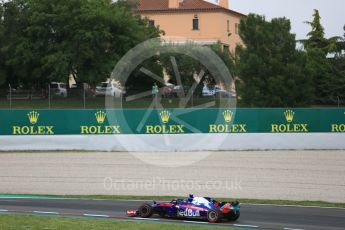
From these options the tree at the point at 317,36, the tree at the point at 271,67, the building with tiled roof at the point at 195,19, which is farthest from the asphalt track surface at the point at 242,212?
the building with tiled roof at the point at 195,19

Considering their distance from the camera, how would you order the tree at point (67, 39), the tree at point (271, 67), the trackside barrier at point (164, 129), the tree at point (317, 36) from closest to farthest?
the trackside barrier at point (164, 129) → the tree at point (271, 67) → the tree at point (67, 39) → the tree at point (317, 36)

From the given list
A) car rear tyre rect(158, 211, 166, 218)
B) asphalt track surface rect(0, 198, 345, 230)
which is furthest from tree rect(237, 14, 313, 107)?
car rear tyre rect(158, 211, 166, 218)

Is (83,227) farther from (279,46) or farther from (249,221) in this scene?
(279,46)

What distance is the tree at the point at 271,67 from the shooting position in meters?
44.3

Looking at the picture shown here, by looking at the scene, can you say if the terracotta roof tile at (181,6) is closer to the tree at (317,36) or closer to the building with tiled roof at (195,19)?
the building with tiled roof at (195,19)

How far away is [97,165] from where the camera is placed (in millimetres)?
28516

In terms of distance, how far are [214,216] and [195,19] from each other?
7180cm

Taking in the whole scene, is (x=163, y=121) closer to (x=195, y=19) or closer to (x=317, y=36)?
(x=317, y=36)

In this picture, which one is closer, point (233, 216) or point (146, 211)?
point (233, 216)

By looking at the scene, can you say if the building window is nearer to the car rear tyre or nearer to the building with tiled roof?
the building with tiled roof

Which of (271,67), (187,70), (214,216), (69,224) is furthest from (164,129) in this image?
(69,224)

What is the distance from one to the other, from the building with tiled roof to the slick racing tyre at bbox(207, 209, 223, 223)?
69.1 m

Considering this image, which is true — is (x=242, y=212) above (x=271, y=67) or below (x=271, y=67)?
below

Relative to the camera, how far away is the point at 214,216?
53.6ft
